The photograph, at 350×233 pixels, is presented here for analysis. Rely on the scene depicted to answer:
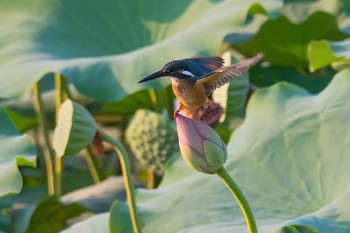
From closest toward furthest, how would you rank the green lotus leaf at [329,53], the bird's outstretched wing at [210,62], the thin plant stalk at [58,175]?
the bird's outstretched wing at [210,62]
the green lotus leaf at [329,53]
the thin plant stalk at [58,175]

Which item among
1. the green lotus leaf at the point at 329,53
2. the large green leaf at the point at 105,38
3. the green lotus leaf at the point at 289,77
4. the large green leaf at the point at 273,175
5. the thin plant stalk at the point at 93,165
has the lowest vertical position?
the thin plant stalk at the point at 93,165

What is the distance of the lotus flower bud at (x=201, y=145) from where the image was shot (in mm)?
1185

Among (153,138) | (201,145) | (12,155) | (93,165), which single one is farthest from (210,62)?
(93,165)

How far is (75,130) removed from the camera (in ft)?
5.32

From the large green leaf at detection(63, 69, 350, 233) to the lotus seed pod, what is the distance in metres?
0.23

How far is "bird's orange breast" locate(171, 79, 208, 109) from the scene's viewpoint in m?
1.23

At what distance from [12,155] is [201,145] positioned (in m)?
0.64

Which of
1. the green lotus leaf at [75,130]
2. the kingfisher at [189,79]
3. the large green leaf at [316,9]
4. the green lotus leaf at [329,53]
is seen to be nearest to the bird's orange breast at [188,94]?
the kingfisher at [189,79]

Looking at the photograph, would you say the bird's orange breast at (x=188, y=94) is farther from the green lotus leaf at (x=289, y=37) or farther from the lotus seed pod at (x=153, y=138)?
the green lotus leaf at (x=289, y=37)

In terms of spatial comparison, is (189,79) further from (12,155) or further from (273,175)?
(12,155)

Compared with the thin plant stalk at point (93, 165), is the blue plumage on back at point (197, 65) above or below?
above

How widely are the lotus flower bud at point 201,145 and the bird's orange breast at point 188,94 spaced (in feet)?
0.12

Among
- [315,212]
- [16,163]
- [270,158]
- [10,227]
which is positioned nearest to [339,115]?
[270,158]

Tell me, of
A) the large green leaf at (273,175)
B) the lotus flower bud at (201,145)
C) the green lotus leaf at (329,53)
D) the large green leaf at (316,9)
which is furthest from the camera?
the large green leaf at (316,9)
